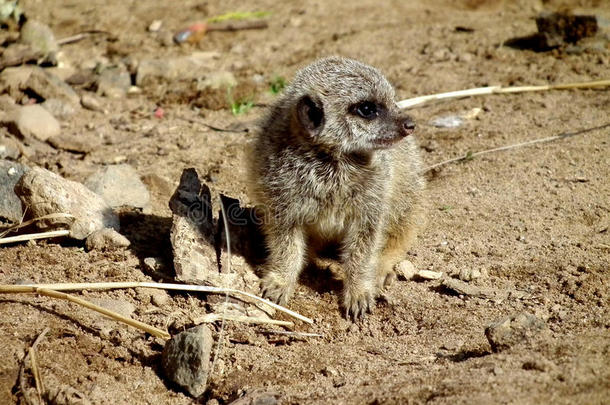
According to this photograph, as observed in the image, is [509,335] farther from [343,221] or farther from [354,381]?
[343,221]

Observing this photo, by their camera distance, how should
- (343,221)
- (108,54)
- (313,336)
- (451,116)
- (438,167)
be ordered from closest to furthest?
(313,336) → (343,221) → (438,167) → (451,116) → (108,54)

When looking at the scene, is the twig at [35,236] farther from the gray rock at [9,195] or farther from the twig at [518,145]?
the twig at [518,145]

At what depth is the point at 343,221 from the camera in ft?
15.2

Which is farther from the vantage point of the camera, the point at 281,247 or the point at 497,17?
the point at 497,17

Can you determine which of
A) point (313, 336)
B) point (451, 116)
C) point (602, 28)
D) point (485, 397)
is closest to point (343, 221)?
point (313, 336)

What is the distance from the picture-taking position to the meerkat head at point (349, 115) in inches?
174

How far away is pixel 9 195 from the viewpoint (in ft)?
16.3

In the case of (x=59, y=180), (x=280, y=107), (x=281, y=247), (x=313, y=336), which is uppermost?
(x=280, y=107)

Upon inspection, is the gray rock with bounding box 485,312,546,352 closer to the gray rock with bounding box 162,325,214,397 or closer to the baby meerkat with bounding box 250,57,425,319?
the baby meerkat with bounding box 250,57,425,319

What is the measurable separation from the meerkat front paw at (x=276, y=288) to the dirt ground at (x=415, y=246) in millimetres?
100

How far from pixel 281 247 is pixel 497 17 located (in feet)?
16.6

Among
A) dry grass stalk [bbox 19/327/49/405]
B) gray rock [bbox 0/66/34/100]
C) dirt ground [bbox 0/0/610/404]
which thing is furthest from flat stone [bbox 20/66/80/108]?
dry grass stalk [bbox 19/327/49/405]

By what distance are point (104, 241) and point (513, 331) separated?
2673 mm

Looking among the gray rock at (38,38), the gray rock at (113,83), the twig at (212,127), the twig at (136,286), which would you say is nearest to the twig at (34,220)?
the twig at (136,286)
